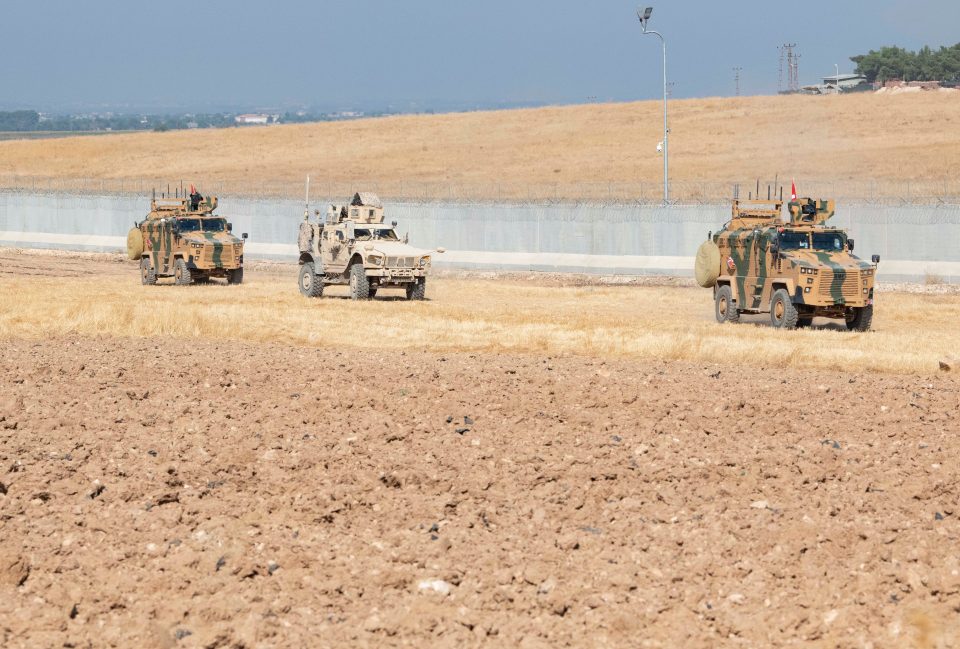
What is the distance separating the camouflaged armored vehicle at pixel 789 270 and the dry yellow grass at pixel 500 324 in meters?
0.49

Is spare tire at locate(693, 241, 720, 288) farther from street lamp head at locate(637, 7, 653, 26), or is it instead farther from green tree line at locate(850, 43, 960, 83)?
green tree line at locate(850, 43, 960, 83)

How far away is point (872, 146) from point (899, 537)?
2542 inches

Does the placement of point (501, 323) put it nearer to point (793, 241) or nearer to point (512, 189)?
point (793, 241)

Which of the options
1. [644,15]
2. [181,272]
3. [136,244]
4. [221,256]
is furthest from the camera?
[644,15]

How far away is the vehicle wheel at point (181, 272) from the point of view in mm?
33344

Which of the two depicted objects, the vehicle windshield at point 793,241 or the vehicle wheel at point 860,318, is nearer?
the vehicle wheel at point 860,318

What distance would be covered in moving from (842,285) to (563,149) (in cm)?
5703

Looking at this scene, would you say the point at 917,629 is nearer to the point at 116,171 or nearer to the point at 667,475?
the point at 667,475

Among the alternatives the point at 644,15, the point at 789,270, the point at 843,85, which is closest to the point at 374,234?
the point at 789,270

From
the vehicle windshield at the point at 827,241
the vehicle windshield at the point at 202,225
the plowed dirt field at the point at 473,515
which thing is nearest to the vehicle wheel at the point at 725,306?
the vehicle windshield at the point at 827,241

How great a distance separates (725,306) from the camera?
25.0 metres

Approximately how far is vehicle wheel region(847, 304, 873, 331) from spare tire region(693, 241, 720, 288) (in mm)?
2861

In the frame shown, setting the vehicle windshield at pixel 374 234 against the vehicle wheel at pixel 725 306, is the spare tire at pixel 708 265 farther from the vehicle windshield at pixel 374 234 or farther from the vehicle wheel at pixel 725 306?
the vehicle windshield at pixel 374 234

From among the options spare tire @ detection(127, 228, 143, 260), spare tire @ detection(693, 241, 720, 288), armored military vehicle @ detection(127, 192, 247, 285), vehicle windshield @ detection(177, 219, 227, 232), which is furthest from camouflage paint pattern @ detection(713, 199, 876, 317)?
spare tire @ detection(127, 228, 143, 260)
